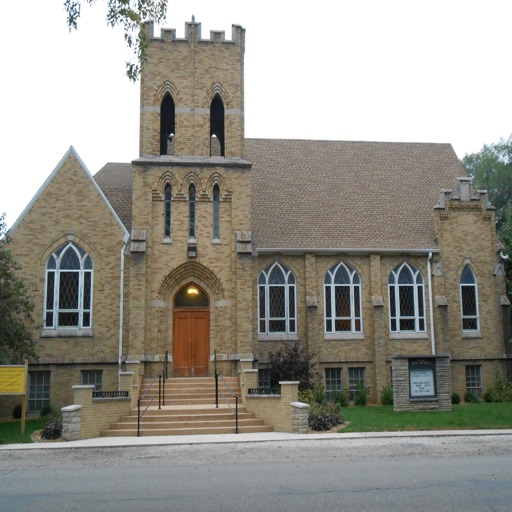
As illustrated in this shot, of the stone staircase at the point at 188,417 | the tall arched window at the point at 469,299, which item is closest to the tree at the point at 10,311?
the stone staircase at the point at 188,417

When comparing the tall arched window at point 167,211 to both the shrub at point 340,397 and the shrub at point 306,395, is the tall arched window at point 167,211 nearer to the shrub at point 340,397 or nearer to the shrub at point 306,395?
the shrub at point 306,395

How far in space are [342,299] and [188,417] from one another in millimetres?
9891

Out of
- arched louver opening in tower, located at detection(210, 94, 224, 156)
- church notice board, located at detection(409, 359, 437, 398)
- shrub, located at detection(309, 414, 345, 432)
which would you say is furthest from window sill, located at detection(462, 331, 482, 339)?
arched louver opening in tower, located at detection(210, 94, 224, 156)

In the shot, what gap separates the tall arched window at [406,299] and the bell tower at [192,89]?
27.4ft

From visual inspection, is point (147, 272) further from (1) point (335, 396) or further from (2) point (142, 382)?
(1) point (335, 396)

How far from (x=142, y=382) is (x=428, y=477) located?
510 inches

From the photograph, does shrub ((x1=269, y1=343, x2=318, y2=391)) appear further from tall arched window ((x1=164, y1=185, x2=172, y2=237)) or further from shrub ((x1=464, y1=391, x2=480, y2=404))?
shrub ((x1=464, y1=391, x2=480, y2=404))

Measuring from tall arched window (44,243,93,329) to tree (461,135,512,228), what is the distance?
97.6 ft

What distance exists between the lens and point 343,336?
25.7 metres

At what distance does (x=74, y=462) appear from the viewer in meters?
13.4

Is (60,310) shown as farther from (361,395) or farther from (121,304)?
(361,395)

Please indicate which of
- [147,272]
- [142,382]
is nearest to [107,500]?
[142,382]

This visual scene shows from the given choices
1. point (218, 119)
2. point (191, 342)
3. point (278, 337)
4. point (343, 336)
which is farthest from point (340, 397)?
point (218, 119)

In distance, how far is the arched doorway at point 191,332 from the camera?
23.2 meters
